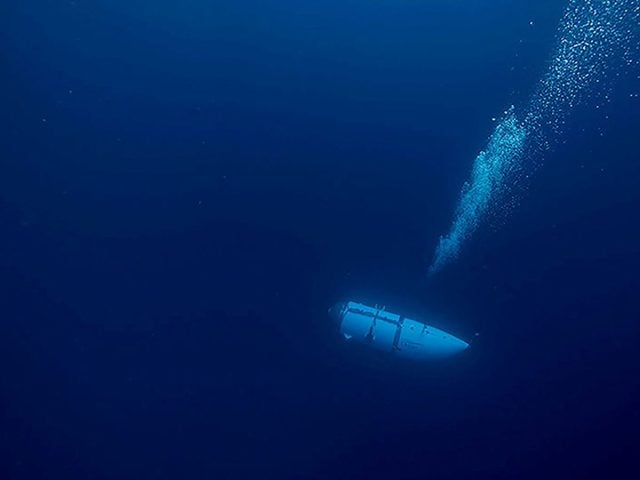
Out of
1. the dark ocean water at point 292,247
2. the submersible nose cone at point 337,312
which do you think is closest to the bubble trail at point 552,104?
the dark ocean water at point 292,247

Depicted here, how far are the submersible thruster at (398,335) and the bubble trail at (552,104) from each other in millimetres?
3828

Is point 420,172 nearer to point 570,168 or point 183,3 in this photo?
point 570,168

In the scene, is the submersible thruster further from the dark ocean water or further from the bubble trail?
the bubble trail

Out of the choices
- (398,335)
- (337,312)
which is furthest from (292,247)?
(398,335)

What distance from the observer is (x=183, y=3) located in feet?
34.6

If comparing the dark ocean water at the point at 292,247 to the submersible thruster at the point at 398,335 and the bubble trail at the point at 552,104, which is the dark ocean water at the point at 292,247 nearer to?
the bubble trail at the point at 552,104

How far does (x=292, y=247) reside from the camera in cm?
1316

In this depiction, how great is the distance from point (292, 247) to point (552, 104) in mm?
8519

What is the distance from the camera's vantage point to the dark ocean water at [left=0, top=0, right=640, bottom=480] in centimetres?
1084

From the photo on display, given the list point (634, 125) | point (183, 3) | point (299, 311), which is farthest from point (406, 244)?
point (183, 3)

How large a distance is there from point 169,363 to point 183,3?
32.4 feet

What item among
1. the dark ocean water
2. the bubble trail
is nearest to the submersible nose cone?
the dark ocean water

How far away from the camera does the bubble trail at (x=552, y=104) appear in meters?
9.69

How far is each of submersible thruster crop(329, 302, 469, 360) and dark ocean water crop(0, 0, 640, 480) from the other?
99 cm
